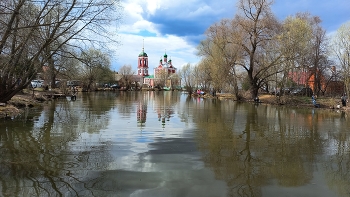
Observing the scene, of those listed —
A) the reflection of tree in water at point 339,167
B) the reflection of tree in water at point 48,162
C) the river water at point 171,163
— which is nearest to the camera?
the reflection of tree in water at point 48,162

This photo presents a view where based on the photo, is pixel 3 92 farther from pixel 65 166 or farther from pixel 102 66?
pixel 65 166

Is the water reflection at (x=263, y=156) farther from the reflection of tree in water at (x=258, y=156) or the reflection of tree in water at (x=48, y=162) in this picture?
the reflection of tree in water at (x=48, y=162)

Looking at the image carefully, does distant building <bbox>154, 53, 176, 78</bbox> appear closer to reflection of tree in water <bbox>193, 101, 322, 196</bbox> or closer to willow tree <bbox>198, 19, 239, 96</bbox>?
willow tree <bbox>198, 19, 239, 96</bbox>

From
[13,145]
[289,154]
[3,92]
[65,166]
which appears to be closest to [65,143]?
[13,145]

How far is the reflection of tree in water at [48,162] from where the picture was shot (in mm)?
5895

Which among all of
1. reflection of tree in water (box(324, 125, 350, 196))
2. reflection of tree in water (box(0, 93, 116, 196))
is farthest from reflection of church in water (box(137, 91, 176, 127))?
reflection of tree in water (box(324, 125, 350, 196))

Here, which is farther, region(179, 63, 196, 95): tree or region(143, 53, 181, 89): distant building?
region(143, 53, 181, 89): distant building

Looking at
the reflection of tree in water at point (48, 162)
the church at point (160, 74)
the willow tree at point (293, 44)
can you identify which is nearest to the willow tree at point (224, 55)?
the willow tree at point (293, 44)

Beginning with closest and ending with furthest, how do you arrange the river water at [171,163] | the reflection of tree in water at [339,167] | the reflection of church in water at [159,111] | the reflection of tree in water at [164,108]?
the river water at [171,163]
the reflection of tree in water at [339,167]
the reflection of church in water at [159,111]
the reflection of tree in water at [164,108]

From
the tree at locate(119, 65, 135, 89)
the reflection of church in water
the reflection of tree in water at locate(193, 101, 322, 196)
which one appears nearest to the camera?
the reflection of tree in water at locate(193, 101, 322, 196)

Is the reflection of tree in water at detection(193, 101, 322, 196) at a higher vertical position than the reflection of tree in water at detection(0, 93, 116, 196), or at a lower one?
lower

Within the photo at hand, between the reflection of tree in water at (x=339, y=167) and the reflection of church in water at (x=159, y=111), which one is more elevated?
the reflection of church in water at (x=159, y=111)

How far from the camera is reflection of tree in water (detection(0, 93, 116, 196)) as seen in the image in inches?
232

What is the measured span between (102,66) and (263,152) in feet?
40.5
